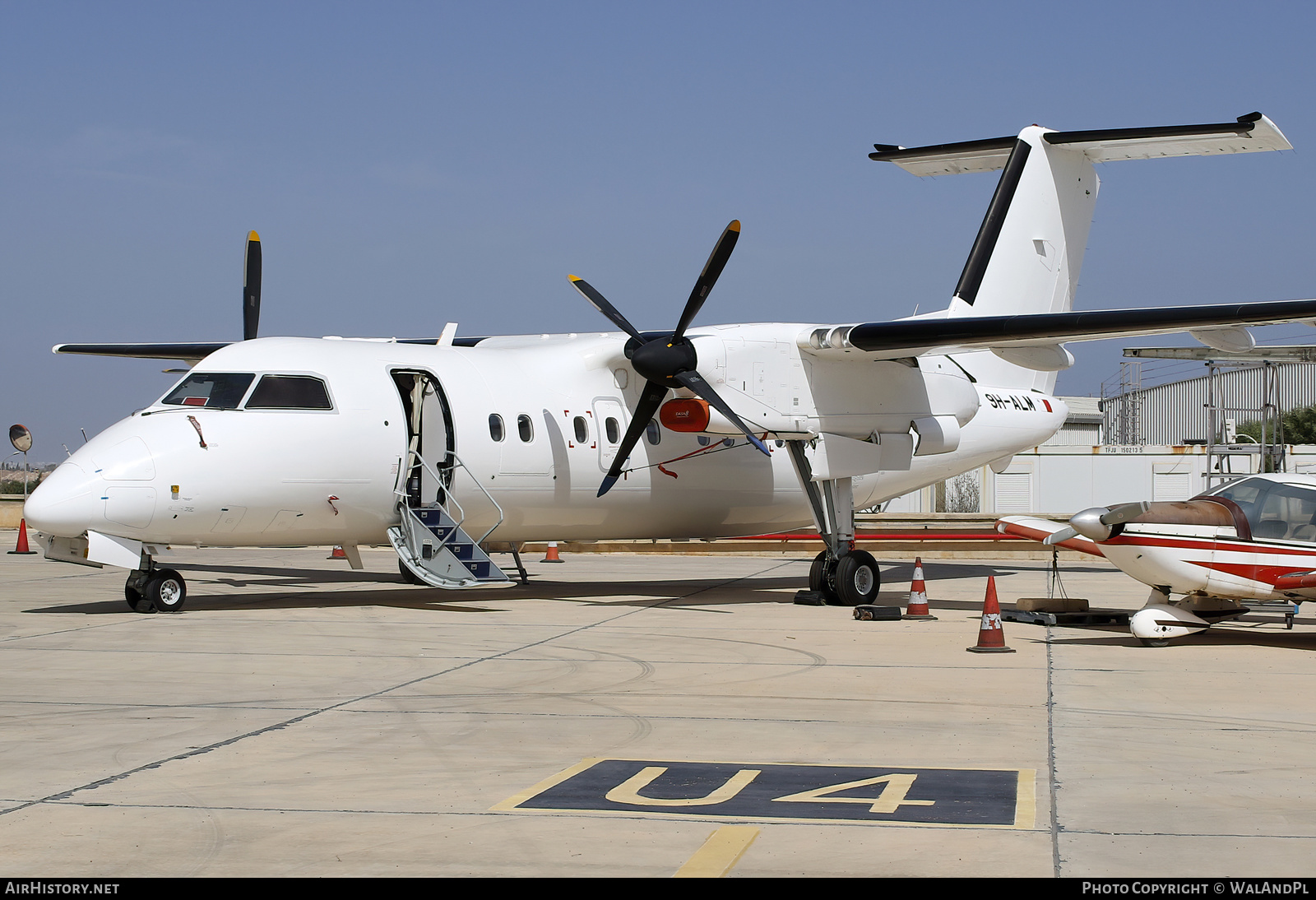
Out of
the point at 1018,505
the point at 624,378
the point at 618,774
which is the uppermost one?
the point at 624,378

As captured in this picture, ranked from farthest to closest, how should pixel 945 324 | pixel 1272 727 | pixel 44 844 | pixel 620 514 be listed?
pixel 620 514 < pixel 945 324 < pixel 1272 727 < pixel 44 844

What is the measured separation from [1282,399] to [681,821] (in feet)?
236

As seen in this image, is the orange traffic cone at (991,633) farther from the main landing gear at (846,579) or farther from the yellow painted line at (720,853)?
the yellow painted line at (720,853)

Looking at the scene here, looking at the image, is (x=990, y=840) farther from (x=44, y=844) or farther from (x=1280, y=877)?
(x=44, y=844)

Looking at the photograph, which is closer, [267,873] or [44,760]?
[267,873]

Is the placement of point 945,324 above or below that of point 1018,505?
above

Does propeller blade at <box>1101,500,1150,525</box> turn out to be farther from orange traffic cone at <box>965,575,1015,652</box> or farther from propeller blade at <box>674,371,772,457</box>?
propeller blade at <box>674,371,772,457</box>

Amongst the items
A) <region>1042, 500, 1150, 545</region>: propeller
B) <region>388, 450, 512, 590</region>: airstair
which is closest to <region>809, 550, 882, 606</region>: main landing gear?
<region>388, 450, 512, 590</region>: airstair

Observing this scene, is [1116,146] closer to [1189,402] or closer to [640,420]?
[640,420]

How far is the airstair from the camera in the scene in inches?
589

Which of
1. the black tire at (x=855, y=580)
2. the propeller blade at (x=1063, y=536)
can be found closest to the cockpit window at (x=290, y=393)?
the black tire at (x=855, y=580)

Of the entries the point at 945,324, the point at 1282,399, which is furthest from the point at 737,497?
the point at 1282,399

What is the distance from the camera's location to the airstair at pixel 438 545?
1496 centimetres

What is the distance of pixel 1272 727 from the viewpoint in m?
7.99
